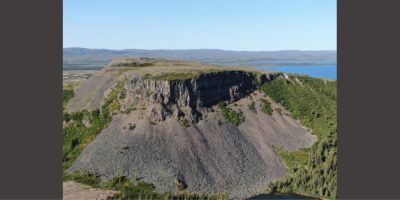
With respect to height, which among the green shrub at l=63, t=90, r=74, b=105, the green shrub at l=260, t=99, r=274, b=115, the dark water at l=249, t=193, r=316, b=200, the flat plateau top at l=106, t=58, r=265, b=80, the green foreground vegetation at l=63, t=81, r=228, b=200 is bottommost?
the dark water at l=249, t=193, r=316, b=200

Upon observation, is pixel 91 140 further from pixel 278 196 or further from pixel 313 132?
pixel 313 132

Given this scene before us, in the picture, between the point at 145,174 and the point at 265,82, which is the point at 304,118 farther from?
the point at 145,174

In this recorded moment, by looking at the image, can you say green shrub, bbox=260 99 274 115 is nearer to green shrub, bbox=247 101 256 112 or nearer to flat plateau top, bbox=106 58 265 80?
green shrub, bbox=247 101 256 112

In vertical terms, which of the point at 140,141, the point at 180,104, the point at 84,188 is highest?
the point at 180,104

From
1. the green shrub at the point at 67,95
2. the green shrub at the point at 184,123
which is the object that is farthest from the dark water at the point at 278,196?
the green shrub at the point at 67,95

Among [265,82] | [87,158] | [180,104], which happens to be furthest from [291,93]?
[87,158]

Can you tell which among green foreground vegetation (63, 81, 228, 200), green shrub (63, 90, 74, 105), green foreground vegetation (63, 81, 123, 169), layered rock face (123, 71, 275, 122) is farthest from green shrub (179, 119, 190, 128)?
green shrub (63, 90, 74, 105)

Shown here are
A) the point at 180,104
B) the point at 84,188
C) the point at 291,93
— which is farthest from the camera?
the point at 291,93
